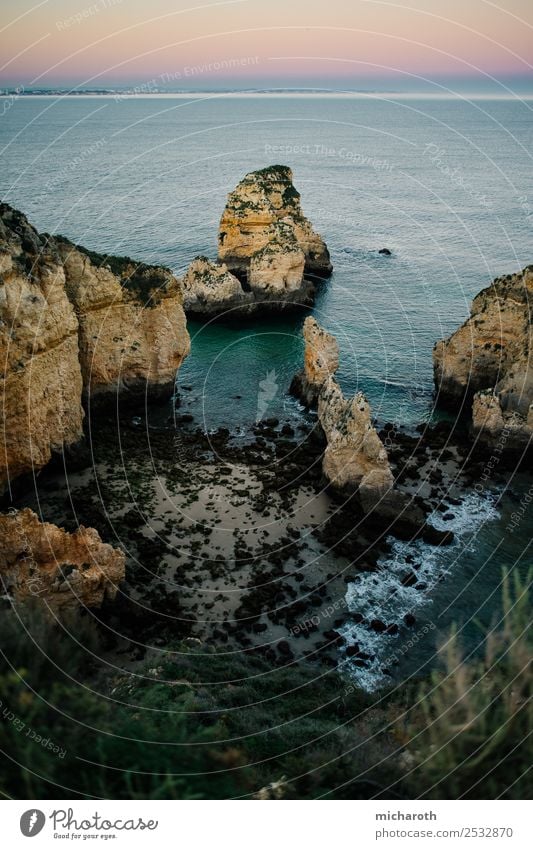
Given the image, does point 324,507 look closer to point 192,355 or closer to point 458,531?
point 458,531

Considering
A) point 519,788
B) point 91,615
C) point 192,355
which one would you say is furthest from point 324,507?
point 192,355

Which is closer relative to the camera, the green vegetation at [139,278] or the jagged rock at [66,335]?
the jagged rock at [66,335]

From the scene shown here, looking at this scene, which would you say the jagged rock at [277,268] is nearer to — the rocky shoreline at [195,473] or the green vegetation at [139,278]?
the rocky shoreline at [195,473]

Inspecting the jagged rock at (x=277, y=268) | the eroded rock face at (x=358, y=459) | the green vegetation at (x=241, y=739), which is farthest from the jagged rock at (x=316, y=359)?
the green vegetation at (x=241, y=739)

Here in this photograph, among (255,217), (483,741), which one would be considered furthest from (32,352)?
(255,217)

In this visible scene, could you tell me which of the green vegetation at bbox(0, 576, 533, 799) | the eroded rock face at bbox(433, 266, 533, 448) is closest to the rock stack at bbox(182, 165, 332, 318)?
the eroded rock face at bbox(433, 266, 533, 448)

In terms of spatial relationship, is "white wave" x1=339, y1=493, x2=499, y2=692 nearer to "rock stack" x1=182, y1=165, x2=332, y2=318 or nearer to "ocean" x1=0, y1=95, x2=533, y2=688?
"ocean" x1=0, y1=95, x2=533, y2=688

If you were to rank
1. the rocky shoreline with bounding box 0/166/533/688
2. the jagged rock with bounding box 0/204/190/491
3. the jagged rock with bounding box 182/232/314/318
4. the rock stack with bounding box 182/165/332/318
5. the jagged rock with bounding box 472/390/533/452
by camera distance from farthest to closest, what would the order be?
the rock stack with bounding box 182/165/332/318
the jagged rock with bounding box 182/232/314/318
the jagged rock with bounding box 472/390/533/452
the jagged rock with bounding box 0/204/190/491
the rocky shoreline with bounding box 0/166/533/688
